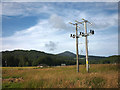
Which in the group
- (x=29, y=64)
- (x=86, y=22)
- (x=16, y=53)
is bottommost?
(x=29, y=64)

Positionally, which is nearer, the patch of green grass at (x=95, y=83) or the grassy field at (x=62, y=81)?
the grassy field at (x=62, y=81)

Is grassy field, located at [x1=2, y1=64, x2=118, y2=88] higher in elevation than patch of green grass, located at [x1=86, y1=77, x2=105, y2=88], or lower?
higher

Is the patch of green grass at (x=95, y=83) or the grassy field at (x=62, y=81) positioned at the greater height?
the grassy field at (x=62, y=81)

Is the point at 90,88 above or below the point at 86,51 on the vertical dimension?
below

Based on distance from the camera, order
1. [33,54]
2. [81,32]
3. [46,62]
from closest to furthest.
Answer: [81,32]
[46,62]
[33,54]

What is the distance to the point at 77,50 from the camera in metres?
17.4

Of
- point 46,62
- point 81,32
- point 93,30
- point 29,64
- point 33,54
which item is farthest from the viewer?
point 33,54

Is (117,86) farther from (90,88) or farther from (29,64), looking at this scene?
(29,64)

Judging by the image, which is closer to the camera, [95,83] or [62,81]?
[62,81]

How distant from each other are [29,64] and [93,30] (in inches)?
2712

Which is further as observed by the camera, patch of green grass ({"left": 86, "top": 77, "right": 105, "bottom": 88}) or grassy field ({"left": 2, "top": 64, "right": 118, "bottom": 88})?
patch of green grass ({"left": 86, "top": 77, "right": 105, "bottom": 88})

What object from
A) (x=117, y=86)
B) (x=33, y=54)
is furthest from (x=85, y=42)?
(x=33, y=54)

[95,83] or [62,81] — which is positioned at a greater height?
[62,81]

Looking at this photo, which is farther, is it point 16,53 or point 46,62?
point 16,53
